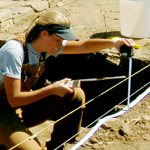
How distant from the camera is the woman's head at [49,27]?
7.64ft

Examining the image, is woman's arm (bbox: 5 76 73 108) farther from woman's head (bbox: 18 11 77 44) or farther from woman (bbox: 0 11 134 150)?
woman's head (bbox: 18 11 77 44)

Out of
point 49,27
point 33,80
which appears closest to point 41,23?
point 49,27

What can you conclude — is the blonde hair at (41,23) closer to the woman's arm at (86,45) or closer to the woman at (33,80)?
the woman at (33,80)

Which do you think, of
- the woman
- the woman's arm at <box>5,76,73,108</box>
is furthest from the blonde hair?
the woman's arm at <box>5,76,73,108</box>

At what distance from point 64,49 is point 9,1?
3.99 meters

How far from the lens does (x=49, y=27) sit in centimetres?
233

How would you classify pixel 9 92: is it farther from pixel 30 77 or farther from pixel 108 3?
pixel 108 3

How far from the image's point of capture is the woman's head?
7.64 feet

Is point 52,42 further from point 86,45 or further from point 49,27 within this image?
point 86,45

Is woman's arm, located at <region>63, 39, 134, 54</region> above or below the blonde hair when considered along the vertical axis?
below

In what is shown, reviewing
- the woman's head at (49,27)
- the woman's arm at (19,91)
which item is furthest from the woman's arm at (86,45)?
the woman's arm at (19,91)

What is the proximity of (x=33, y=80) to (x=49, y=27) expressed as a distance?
471mm

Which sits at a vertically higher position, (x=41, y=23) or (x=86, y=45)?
(x=41, y=23)

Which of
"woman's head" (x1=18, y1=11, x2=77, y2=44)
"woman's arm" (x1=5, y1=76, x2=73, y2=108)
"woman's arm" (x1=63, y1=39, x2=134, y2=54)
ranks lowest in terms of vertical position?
"woman's arm" (x1=5, y1=76, x2=73, y2=108)
